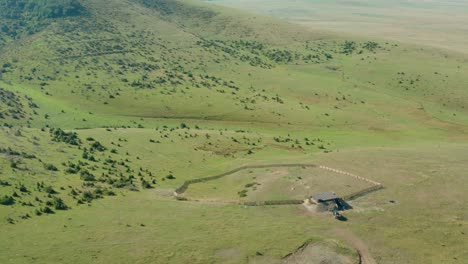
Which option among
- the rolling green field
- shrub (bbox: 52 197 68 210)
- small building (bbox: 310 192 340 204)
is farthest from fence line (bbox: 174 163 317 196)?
shrub (bbox: 52 197 68 210)

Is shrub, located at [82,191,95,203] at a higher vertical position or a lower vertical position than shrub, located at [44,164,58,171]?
lower

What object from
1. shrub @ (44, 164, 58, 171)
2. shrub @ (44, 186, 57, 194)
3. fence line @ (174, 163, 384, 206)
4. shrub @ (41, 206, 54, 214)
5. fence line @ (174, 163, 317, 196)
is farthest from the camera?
fence line @ (174, 163, 317, 196)

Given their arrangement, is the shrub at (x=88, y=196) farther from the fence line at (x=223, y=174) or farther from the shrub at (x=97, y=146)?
the shrub at (x=97, y=146)

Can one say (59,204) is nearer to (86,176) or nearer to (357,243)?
(86,176)

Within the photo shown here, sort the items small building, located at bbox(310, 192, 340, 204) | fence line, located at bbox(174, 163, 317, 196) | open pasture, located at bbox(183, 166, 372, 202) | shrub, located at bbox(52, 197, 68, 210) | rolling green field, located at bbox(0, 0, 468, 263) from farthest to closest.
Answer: fence line, located at bbox(174, 163, 317, 196) < open pasture, located at bbox(183, 166, 372, 202) < small building, located at bbox(310, 192, 340, 204) < shrub, located at bbox(52, 197, 68, 210) < rolling green field, located at bbox(0, 0, 468, 263)

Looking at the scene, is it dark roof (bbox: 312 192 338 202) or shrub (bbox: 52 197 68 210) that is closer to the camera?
shrub (bbox: 52 197 68 210)

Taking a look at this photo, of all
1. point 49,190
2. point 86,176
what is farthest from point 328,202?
point 49,190

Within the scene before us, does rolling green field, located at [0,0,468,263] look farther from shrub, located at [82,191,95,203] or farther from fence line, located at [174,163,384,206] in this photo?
fence line, located at [174,163,384,206]
